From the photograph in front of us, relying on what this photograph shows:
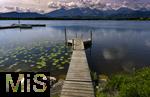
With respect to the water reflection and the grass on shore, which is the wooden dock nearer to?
the grass on shore

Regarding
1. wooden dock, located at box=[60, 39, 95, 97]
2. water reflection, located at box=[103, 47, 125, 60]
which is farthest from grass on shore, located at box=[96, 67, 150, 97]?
water reflection, located at box=[103, 47, 125, 60]

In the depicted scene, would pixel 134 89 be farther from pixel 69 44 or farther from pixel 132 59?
pixel 69 44

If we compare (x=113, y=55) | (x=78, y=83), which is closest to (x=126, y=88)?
(x=78, y=83)

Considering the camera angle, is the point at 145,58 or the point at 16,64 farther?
the point at 145,58

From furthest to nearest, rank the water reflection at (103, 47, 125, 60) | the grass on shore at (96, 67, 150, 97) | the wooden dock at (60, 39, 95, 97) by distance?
the water reflection at (103, 47, 125, 60) < the wooden dock at (60, 39, 95, 97) < the grass on shore at (96, 67, 150, 97)

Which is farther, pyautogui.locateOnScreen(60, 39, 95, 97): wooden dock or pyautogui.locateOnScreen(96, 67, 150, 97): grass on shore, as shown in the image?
pyautogui.locateOnScreen(60, 39, 95, 97): wooden dock

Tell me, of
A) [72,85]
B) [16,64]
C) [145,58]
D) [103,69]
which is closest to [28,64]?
[16,64]

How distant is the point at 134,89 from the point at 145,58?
19372 millimetres

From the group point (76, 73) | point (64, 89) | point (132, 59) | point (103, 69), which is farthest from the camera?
point (132, 59)

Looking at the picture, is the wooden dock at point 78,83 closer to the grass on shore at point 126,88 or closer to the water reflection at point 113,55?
the grass on shore at point 126,88

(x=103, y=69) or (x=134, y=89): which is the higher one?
(x=134, y=89)

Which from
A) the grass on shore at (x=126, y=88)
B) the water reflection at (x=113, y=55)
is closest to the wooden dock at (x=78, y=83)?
the grass on shore at (x=126, y=88)

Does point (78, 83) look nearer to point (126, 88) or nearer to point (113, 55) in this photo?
point (126, 88)

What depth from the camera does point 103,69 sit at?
78.1 ft
